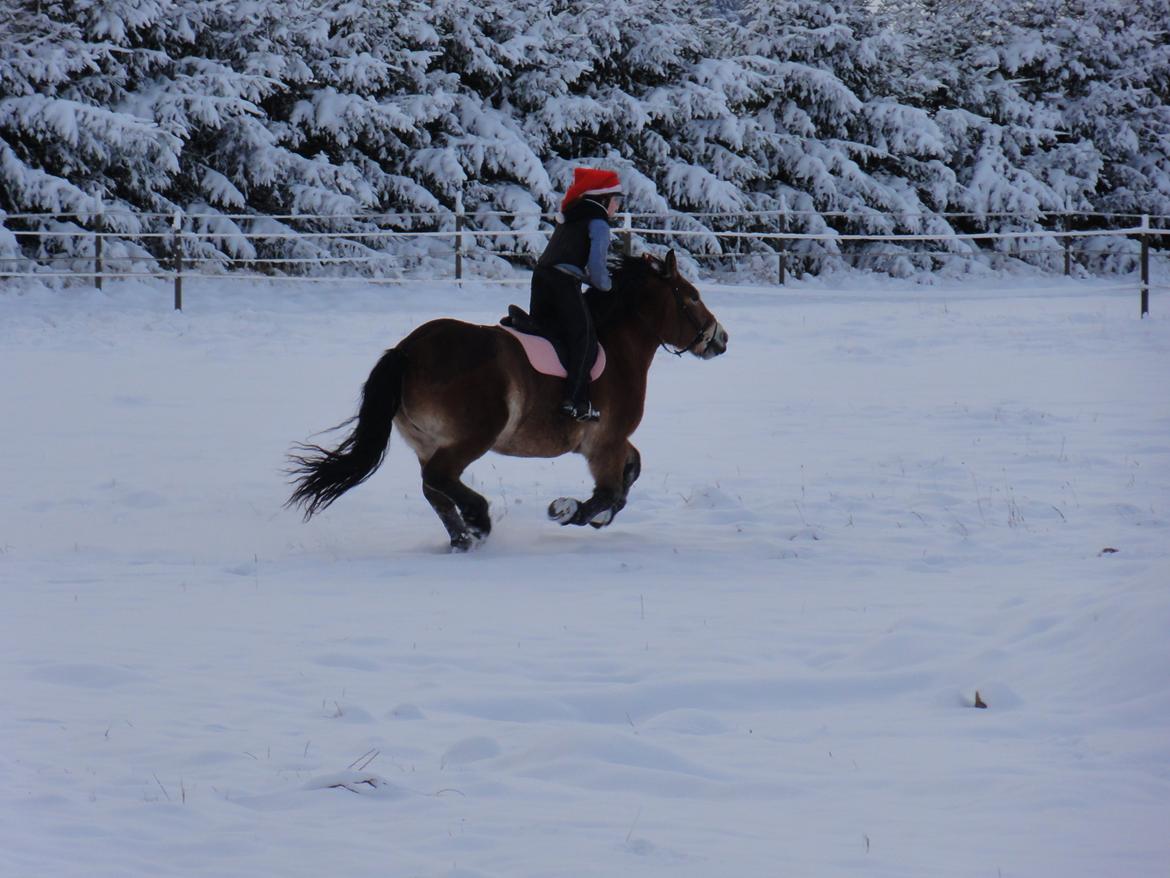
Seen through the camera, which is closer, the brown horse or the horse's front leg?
the brown horse

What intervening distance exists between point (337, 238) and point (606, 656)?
20.1m

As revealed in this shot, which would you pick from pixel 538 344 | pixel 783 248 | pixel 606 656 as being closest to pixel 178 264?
pixel 783 248

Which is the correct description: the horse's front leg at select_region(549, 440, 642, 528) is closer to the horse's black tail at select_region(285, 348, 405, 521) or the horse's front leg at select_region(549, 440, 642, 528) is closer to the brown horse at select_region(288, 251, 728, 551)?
the brown horse at select_region(288, 251, 728, 551)

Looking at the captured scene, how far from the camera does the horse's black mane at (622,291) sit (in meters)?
8.17

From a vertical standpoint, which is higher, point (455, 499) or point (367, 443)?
point (367, 443)

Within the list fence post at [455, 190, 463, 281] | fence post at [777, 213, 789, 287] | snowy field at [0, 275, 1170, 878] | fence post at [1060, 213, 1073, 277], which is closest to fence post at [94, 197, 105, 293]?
fence post at [455, 190, 463, 281]

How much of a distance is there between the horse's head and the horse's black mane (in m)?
0.02

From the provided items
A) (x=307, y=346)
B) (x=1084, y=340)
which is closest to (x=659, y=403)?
(x=307, y=346)

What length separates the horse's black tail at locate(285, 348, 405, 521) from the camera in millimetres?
7336

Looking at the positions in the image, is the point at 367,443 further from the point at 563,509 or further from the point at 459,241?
the point at 459,241

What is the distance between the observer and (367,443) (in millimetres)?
7352

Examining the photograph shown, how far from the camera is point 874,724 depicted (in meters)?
4.33

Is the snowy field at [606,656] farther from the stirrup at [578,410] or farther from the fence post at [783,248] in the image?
the fence post at [783,248]

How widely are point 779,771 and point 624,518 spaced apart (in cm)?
468
